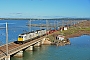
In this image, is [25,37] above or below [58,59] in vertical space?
above

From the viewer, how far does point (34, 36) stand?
2394 inches

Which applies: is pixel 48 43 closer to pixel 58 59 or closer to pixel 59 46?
pixel 59 46

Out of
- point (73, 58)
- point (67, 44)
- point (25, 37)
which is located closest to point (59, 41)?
point (67, 44)

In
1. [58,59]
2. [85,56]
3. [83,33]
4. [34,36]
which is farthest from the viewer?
[83,33]

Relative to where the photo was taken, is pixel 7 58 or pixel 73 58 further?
pixel 73 58

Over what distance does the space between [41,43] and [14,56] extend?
22.6 meters

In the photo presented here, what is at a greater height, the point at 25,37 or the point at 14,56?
the point at 25,37

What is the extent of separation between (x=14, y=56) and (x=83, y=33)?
191ft

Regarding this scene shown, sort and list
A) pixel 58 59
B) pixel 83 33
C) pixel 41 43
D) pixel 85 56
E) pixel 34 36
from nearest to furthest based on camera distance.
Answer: pixel 58 59
pixel 85 56
pixel 34 36
pixel 41 43
pixel 83 33

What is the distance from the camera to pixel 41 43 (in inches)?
2576

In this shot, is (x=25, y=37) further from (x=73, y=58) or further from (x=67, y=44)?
(x=67, y=44)

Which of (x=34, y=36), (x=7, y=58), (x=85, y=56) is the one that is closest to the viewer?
(x=7, y=58)

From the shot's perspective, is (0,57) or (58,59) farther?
(58,59)

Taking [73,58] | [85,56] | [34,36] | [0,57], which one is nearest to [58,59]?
[73,58]
